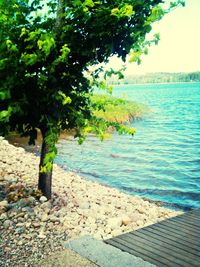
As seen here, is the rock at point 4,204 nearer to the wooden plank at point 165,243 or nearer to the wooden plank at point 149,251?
the wooden plank at point 149,251

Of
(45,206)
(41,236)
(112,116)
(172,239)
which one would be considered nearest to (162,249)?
(172,239)

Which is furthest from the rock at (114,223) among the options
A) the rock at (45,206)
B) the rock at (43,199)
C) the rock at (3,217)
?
the rock at (3,217)

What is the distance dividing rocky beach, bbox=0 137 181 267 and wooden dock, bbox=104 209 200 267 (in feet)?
3.12

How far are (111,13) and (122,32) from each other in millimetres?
659

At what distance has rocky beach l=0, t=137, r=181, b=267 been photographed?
20.0 feet

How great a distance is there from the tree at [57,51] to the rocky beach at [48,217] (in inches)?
60.0

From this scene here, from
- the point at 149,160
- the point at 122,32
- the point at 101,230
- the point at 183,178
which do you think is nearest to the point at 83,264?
the point at 101,230

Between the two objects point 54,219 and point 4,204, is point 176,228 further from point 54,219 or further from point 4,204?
point 4,204

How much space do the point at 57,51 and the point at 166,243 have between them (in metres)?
4.27

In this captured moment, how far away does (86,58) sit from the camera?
22.2 feet

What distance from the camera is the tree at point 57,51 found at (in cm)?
579

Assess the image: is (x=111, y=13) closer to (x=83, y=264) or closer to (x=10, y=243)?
(x=83, y=264)

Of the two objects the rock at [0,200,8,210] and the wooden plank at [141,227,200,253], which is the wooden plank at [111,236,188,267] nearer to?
the wooden plank at [141,227,200,253]

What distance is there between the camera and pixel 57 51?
603 centimetres
